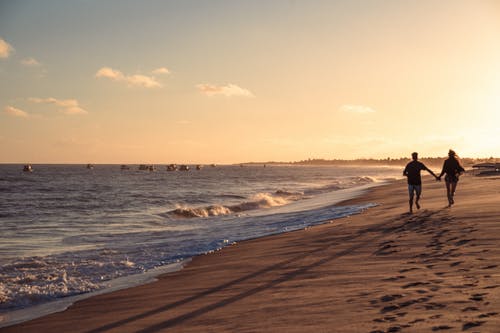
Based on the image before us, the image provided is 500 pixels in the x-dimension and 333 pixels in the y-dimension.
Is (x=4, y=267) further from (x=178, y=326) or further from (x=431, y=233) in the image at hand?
(x=431, y=233)

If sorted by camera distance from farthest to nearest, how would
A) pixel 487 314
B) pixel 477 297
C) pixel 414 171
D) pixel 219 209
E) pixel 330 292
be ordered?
pixel 219 209 < pixel 414 171 < pixel 330 292 < pixel 477 297 < pixel 487 314

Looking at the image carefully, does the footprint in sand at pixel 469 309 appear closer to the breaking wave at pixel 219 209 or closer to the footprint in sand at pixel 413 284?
the footprint in sand at pixel 413 284

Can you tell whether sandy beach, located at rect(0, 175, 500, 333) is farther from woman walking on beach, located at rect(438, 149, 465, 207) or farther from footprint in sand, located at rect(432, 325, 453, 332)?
woman walking on beach, located at rect(438, 149, 465, 207)

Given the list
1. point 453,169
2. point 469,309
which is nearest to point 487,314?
point 469,309

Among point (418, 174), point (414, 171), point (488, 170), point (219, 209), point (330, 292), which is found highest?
point (414, 171)

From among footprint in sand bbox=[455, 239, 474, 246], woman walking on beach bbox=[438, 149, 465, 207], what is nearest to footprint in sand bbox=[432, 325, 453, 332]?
footprint in sand bbox=[455, 239, 474, 246]

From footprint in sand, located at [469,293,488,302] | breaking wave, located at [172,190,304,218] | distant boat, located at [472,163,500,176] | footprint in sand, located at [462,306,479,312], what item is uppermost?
distant boat, located at [472,163,500,176]

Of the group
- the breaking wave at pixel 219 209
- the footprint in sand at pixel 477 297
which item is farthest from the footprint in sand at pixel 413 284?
the breaking wave at pixel 219 209

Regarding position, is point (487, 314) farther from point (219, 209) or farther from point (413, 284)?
point (219, 209)

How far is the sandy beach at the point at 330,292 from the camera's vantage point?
16.3ft

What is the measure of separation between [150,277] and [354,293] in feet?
17.5

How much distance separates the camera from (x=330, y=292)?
6352mm

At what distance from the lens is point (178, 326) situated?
5562 mm

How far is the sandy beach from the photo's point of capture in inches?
195
